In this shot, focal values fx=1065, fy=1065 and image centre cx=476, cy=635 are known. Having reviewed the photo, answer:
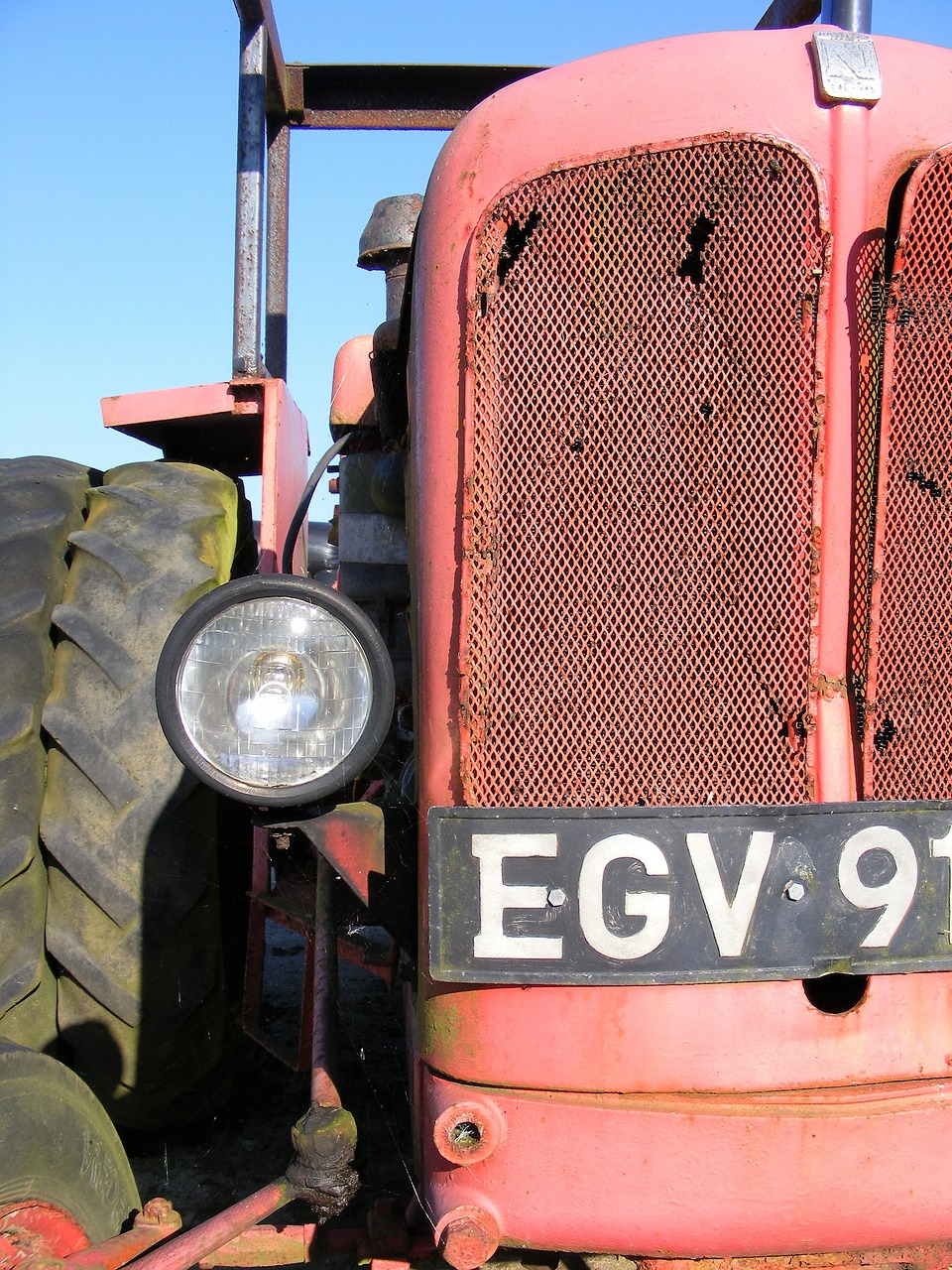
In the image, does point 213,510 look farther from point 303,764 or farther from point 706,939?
point 706,939

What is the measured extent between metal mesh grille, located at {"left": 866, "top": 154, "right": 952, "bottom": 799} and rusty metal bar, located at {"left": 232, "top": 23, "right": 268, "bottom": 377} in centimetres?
156

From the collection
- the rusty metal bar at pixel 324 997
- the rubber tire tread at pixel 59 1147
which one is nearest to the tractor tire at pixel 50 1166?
the rubber tire tread at pixel 59 1147

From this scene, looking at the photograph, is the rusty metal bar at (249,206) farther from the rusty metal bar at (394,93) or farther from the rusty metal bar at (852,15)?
the rusty metal bar at (852,15)

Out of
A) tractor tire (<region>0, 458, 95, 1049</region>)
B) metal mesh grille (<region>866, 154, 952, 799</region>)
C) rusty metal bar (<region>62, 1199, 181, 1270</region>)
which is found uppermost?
metal mesh grille (<region>866, 154, 952, 799</region>)

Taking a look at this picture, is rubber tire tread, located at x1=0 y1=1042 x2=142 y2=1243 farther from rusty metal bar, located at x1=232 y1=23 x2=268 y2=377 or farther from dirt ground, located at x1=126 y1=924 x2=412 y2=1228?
rusty metal bar, located at x1=232 y1=23 x2=268 y2=377

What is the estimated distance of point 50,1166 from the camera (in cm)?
127

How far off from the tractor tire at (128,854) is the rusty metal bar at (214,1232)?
605 mm

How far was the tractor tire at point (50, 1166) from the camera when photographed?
1.21m

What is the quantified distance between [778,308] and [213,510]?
1.26 m

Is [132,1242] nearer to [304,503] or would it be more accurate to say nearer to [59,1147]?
[59,1147]

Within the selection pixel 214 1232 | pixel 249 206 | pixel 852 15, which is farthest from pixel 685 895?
pixel 249 206

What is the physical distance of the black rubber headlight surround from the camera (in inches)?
53.6

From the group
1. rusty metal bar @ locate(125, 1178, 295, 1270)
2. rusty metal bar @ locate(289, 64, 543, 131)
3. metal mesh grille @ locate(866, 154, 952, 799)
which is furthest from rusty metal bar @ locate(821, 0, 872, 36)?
rusty metal bar @ locate(125, 1178, 295, 1270)

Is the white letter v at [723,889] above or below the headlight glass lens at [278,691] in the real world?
below
